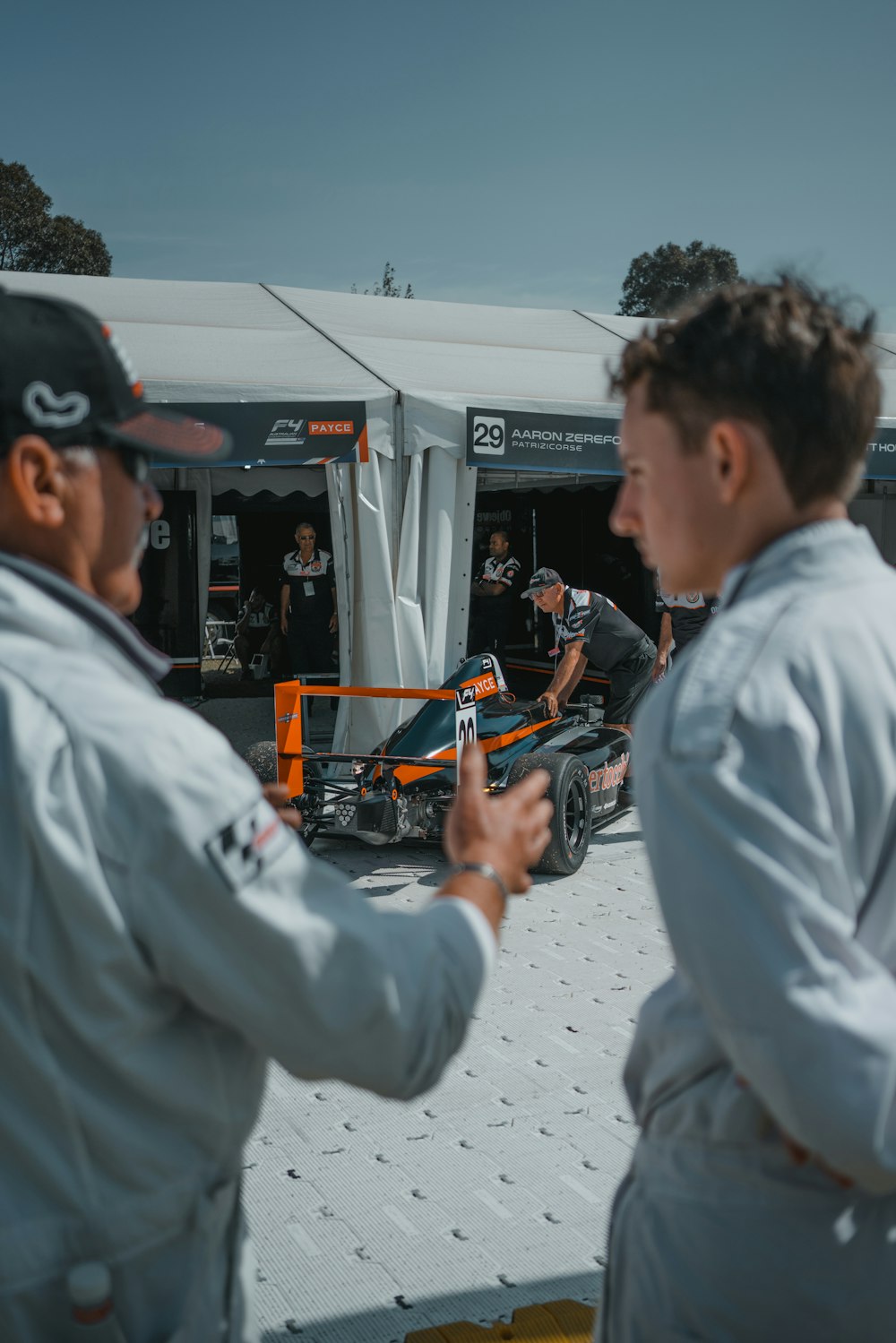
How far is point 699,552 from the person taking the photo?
3.85 ft

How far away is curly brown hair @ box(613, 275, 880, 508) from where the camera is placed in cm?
109

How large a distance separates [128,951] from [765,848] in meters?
0.58

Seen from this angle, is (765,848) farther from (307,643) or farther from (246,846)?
(307,643)

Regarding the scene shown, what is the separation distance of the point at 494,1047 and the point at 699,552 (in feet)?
11.0

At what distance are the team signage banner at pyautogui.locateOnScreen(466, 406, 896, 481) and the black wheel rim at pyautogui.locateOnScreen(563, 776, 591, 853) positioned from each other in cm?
332

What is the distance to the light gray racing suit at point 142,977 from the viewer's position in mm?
1001

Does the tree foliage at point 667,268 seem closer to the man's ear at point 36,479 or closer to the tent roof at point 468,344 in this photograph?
the tent roof at point 468,344

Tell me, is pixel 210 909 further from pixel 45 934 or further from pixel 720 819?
pixel 720 819

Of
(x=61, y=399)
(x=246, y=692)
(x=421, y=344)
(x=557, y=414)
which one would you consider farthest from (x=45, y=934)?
(x=246, y=692)

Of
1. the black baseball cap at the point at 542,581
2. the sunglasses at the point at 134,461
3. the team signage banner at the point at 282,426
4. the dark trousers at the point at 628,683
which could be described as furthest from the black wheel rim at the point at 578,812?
the sunglasses at the point at 134,461

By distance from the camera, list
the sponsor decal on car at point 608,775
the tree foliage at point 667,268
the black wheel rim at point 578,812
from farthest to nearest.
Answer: the tree foliage at point 667,268 → the sponsor decal on car at point 608,775 → the black wheel rim at point 578,812

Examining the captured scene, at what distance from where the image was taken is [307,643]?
12.9m

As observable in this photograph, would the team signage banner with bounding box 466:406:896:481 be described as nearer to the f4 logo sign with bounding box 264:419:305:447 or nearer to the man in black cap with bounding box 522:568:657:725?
the f4 logo sign with bounding box 264:419:305:447

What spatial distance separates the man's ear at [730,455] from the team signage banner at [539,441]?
795cm
